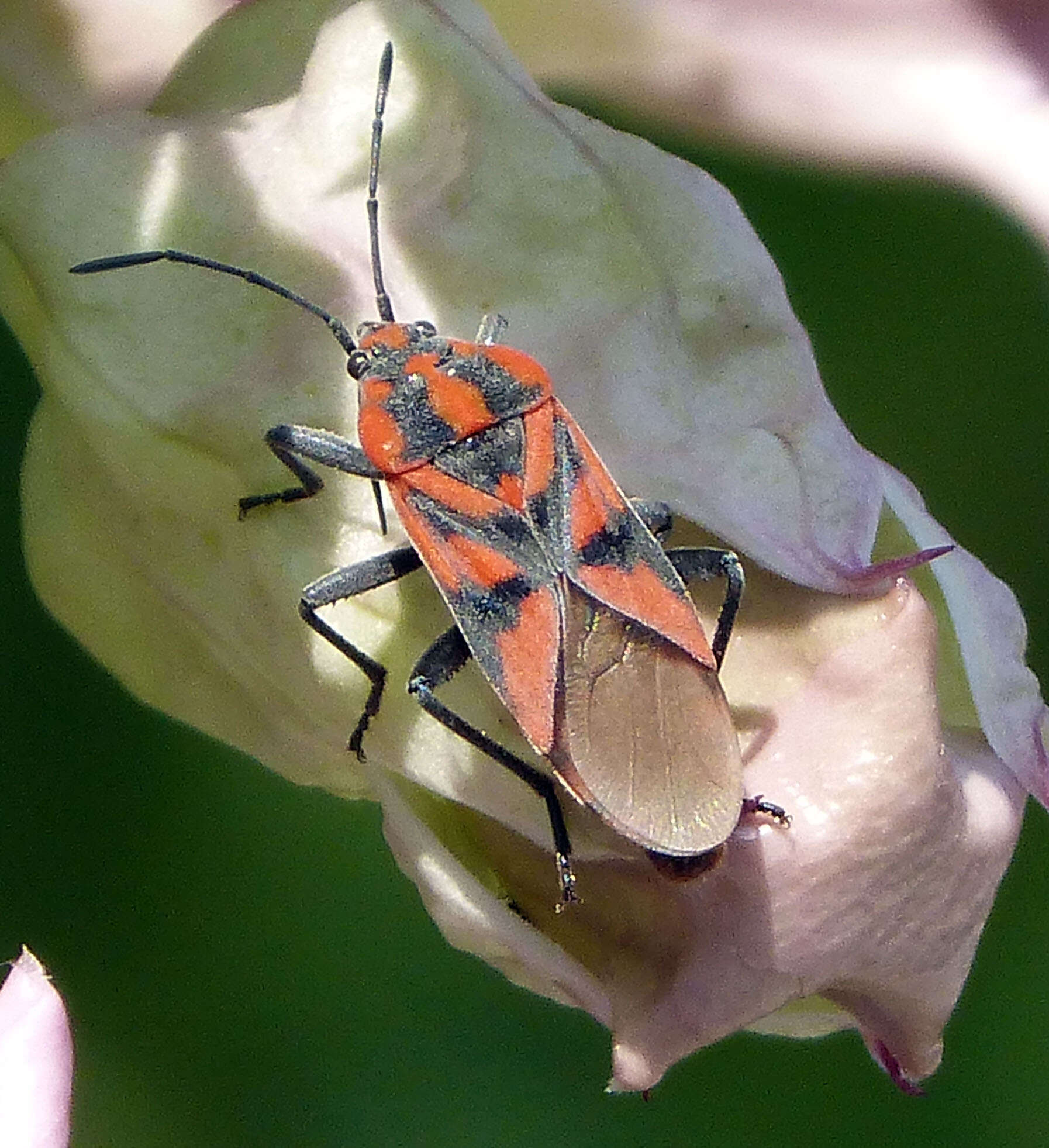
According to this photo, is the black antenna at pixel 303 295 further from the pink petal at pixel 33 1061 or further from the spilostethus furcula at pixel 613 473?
the pink petal at pixel 33 1061

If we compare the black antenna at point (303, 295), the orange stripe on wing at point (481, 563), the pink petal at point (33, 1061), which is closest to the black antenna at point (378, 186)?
the black antenna at point (303, 295)

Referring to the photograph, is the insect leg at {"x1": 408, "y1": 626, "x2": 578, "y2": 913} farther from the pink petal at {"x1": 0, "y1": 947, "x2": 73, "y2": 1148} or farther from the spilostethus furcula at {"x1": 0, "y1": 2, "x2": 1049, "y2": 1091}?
the pink petal at {"x1": 0, "y1": 947, "x2": 73, "y2": 1148}

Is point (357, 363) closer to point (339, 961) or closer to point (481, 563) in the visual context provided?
point (481, 563)

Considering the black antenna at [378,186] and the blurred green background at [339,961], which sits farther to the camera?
the blurred green background at [339,961]

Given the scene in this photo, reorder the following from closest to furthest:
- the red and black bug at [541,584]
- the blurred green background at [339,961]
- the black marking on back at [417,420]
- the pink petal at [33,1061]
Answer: the pink petal at [33,1061] → the red and black bug at [541,584] → the black marking on back at [417,420] → the blurred green background at [339,961]

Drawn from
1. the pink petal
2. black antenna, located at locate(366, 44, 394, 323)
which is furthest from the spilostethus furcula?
the pink petal

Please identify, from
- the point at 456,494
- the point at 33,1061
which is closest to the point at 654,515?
the point at 456,494

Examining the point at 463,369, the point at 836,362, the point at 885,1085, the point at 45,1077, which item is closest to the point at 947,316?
the point at 836,362

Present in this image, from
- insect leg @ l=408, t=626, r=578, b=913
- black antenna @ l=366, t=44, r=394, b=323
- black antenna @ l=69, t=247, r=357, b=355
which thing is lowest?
insect leg @ l=408, t=626, r=578, b=913
